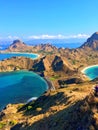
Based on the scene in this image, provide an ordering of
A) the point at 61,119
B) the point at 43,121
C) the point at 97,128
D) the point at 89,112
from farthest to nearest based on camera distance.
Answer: the point at 43,121
the point at 61,119
the point at 89,112
the point at 97,128

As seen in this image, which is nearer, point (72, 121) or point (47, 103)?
point (72, 121)

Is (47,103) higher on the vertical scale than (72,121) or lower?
lower

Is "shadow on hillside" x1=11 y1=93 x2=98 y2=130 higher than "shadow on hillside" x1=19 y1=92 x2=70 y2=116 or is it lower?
higher

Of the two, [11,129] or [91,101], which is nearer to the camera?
[91,101]

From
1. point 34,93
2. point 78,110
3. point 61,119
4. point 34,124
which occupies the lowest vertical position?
point 34,93

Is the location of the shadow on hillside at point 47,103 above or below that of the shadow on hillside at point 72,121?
below

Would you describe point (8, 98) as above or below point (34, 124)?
below

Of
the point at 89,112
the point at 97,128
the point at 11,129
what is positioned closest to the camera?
the point at 97,128

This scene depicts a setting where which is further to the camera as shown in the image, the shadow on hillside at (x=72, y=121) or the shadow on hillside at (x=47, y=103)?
the shadow on hillside at (x=47, y=103)

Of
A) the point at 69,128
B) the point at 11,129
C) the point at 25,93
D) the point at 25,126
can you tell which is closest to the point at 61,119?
the point at 69,128

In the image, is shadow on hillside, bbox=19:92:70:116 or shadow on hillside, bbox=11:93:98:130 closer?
shadow on hillside, bbox=11:93:98:130

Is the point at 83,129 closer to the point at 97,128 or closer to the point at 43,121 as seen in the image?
the point at 97,128
